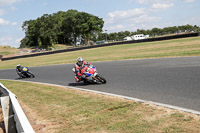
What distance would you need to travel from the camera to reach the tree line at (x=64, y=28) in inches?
3967

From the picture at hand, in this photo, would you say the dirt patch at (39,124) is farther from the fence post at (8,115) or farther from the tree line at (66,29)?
the tree line at (66,29)

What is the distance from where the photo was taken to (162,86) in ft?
27.8

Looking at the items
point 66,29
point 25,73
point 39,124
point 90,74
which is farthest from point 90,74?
point 66,29

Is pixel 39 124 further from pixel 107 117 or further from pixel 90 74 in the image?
pixel 90 74

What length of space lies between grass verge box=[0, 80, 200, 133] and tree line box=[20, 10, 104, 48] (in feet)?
307

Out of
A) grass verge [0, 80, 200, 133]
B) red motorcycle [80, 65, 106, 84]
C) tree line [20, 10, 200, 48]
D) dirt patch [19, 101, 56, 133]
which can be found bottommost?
dirt patch [19, 101, 56, 133]

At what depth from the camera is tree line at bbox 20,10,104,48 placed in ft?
331

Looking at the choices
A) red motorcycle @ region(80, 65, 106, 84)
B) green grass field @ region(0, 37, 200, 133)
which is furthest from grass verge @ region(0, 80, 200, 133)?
red motorcycle @ region(80, 65, 106, 84)

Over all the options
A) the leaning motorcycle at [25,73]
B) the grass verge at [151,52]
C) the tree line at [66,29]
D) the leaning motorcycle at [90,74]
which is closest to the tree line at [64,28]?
the tree line at [66,29]

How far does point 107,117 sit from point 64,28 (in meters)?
113

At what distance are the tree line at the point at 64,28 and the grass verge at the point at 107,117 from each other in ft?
307

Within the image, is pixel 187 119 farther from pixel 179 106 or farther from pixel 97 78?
pixel 97 78

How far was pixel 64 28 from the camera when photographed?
11600 cm

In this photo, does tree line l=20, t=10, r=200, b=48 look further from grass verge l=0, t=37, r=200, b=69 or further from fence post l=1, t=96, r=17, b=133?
fence post l=1, t=96, r=17, b=133
